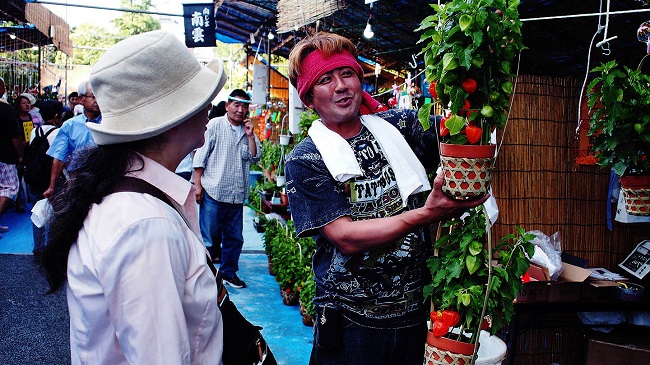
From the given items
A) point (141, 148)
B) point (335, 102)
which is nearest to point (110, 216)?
point (141, 148)

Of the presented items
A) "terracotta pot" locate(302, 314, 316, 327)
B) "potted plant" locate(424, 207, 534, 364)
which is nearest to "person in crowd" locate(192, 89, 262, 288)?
"terracotta pot" locate(302, 314, 316, 327)

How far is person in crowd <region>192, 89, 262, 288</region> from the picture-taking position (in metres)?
6.04

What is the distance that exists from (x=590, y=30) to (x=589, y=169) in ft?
7.59

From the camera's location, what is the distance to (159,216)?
54.6 inches

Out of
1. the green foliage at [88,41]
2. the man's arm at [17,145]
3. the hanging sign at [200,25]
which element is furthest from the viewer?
the green foliage at [88,41]

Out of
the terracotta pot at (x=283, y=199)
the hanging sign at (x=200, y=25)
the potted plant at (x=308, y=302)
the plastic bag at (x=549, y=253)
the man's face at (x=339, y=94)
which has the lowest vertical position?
the potted plant at (x=308, y=302)

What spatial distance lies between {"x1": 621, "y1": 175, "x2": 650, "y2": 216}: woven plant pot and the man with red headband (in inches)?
51.4

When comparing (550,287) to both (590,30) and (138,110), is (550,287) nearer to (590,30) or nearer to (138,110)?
(138,110)

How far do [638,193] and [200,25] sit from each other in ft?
35.2

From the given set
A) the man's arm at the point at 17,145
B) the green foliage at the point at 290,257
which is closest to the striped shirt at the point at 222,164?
the green foliage at the point at 290,257

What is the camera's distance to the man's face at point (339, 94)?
218 cm

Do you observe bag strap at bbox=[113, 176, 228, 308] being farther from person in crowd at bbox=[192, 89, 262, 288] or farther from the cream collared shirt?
person in crowd at bbox=[192, 89, 262, 288]

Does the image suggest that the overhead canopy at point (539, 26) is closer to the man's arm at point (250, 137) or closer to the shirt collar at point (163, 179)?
the man's arm at point (250, 137)

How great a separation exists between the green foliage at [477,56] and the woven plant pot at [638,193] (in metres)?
1.37
